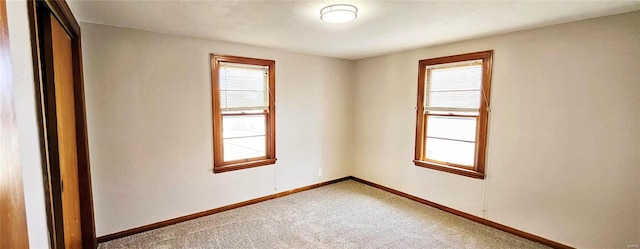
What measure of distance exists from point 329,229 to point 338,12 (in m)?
2.24

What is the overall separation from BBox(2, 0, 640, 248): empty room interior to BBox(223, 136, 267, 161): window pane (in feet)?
0.05

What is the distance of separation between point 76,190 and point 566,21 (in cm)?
459

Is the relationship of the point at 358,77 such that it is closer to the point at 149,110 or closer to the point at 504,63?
the point at 504,63

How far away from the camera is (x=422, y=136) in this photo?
12.7ft

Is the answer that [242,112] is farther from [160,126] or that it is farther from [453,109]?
[453,109]

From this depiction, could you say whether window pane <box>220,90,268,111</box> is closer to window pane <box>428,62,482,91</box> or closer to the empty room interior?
the empty room interior

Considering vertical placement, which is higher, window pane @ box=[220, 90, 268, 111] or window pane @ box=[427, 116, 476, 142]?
window pane @ box=[220, 90, 268, 111]

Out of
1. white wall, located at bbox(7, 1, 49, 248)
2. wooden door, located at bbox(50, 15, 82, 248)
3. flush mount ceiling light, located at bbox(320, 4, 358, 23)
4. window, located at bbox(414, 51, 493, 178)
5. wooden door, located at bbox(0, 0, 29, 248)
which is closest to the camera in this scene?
wooden door, located at bbox(0, 0, 29, 248)

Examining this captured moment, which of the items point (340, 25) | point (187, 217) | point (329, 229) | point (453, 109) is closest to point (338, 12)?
point (340, 25)

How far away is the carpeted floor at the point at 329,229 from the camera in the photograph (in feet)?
9.24

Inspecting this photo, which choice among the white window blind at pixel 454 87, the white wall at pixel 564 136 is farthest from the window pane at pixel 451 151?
the white window blind at pixel 454 87

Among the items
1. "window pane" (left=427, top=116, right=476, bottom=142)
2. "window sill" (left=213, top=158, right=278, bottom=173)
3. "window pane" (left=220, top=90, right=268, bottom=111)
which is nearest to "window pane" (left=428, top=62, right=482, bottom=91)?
"window pane" (left=427, top=116, right=476, bottom=142)

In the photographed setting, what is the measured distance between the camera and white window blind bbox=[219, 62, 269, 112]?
353 cm

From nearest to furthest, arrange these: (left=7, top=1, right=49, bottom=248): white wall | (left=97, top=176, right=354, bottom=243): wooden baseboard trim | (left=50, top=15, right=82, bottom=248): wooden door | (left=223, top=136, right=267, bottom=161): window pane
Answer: (left=7, top=1, right=49, bottom=248): white wall < (left=50, top=15, right=82, bottom=248): wooden door < (left=97, top=176, right=354, bottom=243): wooden baseboard trim < (left=223, top=136, right=267, bottom=161): window pane
